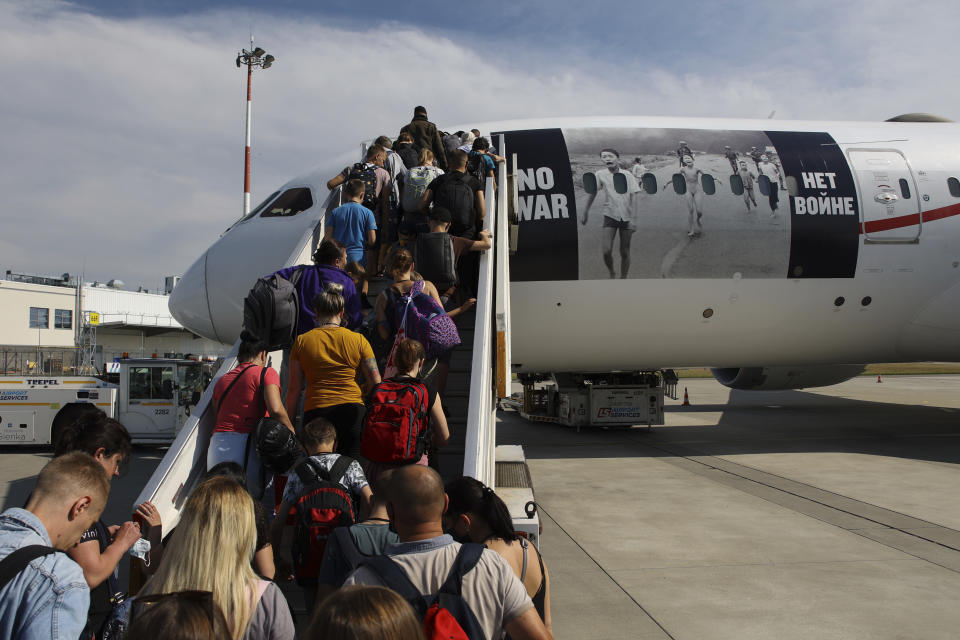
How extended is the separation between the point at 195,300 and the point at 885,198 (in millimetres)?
9765

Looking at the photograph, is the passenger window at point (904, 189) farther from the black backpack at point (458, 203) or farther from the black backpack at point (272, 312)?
the black backpack at point (272, 312)

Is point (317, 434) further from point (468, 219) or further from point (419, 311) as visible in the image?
point (468, 219)

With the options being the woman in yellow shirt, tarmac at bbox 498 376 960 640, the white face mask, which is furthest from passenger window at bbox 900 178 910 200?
the white face mask

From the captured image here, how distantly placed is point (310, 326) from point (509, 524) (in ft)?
9.35

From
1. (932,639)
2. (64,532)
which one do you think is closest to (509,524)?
(64,532)

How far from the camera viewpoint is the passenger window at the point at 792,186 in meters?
9.92

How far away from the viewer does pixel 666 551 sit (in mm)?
6297

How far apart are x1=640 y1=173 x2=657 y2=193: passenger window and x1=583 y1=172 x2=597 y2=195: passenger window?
2.25 feet

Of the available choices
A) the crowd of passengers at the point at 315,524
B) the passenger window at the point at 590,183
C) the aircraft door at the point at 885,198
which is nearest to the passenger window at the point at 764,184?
the aircraft door at the point at 885,198

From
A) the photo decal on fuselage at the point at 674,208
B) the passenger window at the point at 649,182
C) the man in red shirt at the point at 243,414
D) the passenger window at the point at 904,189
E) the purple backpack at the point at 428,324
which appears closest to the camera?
the man in red shirt at the point at 243,414

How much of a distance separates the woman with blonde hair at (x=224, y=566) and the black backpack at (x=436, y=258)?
11.1 ft

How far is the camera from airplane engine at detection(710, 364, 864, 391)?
1387 centimetres

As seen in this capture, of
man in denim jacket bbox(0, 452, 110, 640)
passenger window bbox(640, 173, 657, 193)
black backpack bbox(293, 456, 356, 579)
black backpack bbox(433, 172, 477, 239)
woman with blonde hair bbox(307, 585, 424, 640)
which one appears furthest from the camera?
passenger window bbox(640, 173, 657, 193)

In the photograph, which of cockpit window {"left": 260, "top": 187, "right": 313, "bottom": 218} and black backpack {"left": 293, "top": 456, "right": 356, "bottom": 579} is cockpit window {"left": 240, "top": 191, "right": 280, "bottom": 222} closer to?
cockpit window {"left": 260, "top": 187, "right": 313, "bottom": 218}
